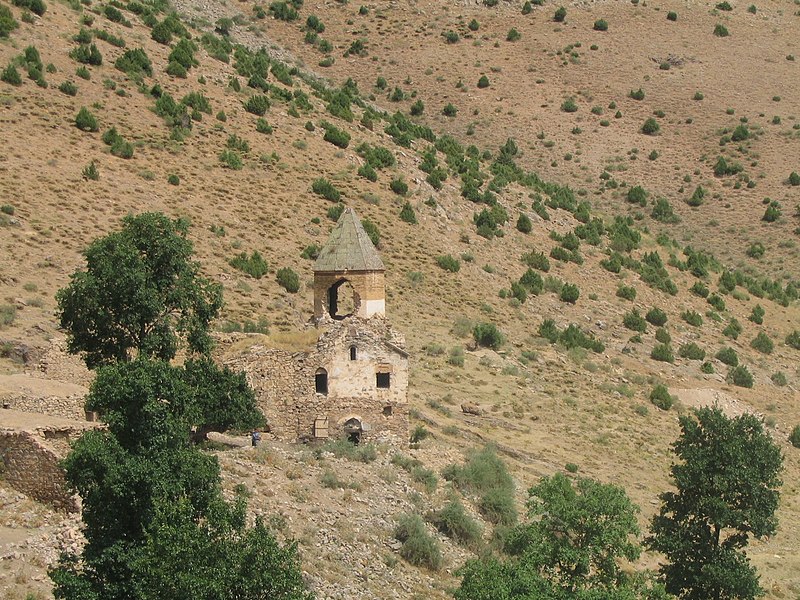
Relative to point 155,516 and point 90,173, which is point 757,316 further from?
point 155,516

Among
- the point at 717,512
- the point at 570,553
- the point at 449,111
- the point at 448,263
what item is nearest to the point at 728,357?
the point at 448,263

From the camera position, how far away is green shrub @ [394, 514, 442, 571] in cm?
2238

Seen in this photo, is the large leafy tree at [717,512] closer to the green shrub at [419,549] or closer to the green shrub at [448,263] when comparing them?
the green shrub at [419,549]

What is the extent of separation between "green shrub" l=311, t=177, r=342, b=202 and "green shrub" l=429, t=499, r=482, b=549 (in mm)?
26975

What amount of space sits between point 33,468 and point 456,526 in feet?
26.8

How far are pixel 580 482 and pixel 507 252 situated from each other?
28.7 metres

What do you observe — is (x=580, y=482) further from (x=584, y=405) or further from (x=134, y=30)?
(x=134, y=30)

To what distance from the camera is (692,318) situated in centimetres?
5084

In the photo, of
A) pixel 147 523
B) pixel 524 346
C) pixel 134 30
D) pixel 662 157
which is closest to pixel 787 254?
pixel 662 157

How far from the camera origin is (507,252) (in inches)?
2039

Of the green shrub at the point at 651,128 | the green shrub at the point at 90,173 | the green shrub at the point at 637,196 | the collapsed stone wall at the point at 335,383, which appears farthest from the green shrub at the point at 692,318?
the green shrub at the point at 651,128

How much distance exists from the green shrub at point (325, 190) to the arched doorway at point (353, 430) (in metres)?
24.8

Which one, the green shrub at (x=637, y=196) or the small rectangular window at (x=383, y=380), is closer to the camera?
the small rectangular window at (x=383, y=380)

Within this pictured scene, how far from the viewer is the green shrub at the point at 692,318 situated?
50.7m
